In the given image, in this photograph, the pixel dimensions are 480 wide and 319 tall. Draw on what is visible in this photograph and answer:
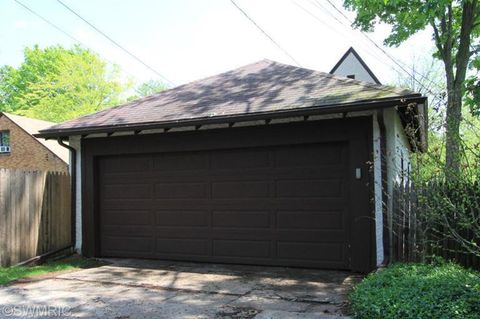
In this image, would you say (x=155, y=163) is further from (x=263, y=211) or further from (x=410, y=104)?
(x=410, y=104)

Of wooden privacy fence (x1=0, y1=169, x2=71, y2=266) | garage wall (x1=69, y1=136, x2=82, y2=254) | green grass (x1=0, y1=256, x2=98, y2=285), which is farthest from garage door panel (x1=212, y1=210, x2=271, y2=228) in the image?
wooden privacy fence (x1=0, y1=169, x2=71, y2=266)

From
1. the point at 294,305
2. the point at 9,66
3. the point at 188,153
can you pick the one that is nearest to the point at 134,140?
the point at 188,153

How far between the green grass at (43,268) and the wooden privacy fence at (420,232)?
570cm

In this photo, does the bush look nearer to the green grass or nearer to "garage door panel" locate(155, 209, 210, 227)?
"garage door panel" locate(155, 209, 210, 227)

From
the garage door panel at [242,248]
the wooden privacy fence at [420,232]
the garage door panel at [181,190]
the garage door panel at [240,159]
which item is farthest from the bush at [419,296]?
the garage door panel at [181,190]

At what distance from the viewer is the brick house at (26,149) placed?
22.3 metres

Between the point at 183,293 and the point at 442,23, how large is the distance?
11885mm

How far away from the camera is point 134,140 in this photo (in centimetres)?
941

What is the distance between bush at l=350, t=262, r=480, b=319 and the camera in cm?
445

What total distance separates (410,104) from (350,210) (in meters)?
2.03

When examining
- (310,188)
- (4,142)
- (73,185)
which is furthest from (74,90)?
(310,188)

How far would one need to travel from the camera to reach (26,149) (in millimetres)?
23312

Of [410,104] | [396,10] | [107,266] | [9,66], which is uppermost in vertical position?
[9,66]

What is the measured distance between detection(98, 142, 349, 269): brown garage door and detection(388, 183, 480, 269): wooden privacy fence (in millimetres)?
845
